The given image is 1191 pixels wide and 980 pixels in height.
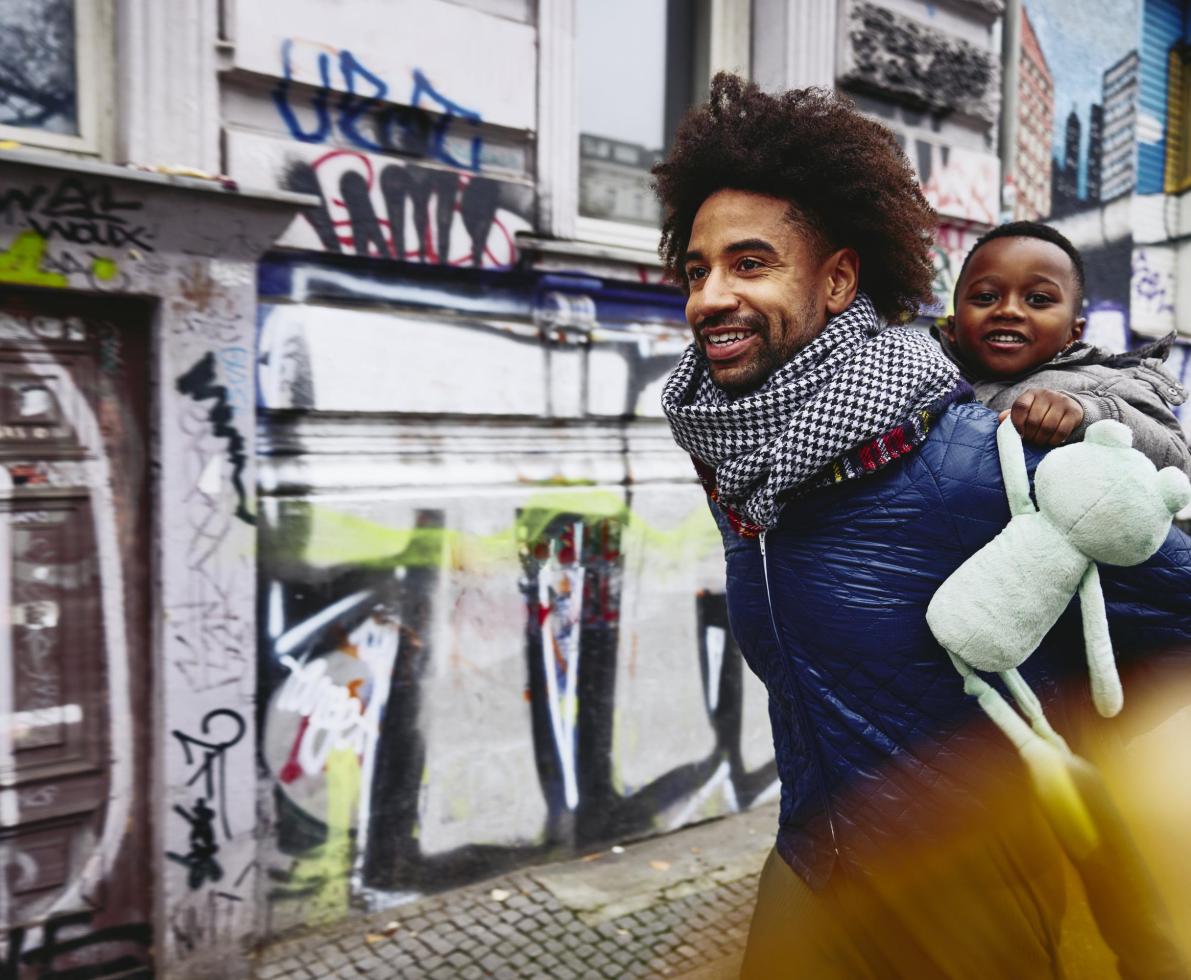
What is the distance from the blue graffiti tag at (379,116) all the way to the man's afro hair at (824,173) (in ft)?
6.15

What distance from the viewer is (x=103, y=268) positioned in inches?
112

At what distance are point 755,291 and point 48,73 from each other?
2.61 m

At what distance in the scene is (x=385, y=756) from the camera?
3.48 m

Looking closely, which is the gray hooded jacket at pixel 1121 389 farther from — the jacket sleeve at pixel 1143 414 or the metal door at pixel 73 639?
the metal door at pixel 73 639

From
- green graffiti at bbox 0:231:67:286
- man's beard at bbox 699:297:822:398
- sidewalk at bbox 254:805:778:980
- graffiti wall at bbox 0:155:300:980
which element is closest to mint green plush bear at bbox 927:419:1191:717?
man's beard at bbox 699:297:822:398

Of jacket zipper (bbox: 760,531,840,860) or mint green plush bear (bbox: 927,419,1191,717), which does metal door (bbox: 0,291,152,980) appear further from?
mint green plush bear (bbox: 927,419,1191,717)

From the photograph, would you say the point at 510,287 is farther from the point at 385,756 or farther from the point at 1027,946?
the point at 1027,946

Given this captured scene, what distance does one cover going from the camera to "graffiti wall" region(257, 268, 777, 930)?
3.29 m

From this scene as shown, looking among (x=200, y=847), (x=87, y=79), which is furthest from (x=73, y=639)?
(x=87, y=79)

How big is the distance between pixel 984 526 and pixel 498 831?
2.80 metres

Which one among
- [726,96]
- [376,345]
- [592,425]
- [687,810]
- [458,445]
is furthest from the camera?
[687,810]

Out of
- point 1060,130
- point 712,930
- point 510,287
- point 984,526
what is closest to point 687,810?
point 712,930

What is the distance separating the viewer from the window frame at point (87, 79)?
304 cm

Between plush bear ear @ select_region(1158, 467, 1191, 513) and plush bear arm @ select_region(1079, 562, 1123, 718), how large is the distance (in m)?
0.14
